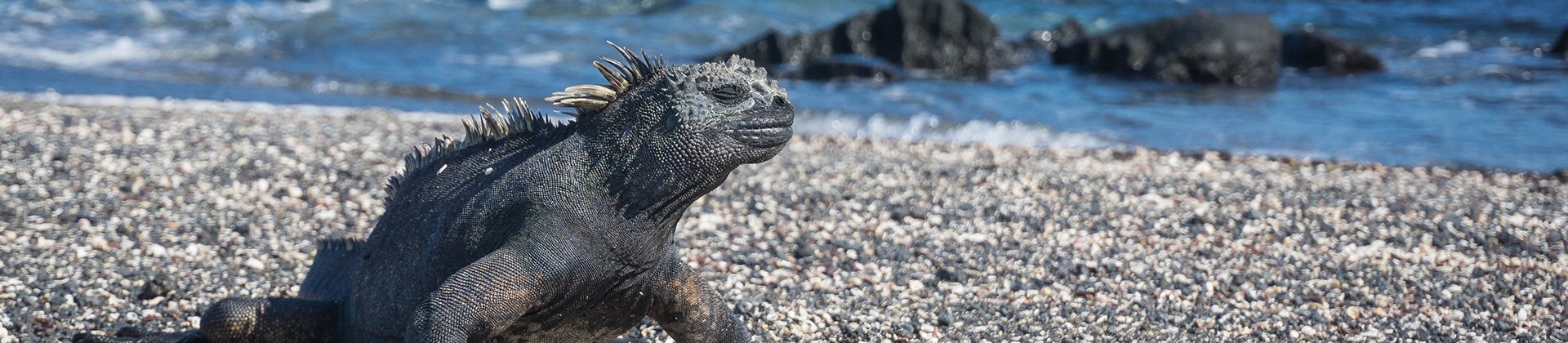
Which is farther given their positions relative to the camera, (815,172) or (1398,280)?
(815,172)

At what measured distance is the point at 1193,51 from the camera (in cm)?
1864

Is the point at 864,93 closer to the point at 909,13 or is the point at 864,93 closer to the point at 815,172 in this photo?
the point at 909,13

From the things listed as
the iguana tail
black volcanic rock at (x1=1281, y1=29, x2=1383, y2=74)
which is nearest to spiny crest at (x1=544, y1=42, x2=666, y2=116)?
the iguana tail

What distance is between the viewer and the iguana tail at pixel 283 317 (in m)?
4.80

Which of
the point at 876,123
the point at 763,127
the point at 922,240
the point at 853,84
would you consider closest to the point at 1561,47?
the point at 853,84

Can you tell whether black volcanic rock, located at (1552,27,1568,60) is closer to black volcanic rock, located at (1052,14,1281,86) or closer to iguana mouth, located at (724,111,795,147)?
black volcanic rock, located at (1052,14,1281,86)

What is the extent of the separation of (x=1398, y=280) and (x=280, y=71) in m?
14.3

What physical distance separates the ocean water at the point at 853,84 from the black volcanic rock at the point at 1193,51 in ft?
1.55

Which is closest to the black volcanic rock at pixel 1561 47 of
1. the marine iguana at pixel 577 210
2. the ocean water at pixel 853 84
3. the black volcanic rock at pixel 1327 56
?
the ocean water at pixel 853 84

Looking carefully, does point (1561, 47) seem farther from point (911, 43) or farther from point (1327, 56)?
point (911, 43)

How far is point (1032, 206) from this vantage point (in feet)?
27.9

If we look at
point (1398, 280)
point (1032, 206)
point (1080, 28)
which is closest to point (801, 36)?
point (1080, 28)

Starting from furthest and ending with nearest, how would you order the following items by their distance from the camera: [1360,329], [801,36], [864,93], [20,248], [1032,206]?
[801,36], [864,93], [1032,206], [20,248], [1360,329]

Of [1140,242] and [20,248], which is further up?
[20,248]
